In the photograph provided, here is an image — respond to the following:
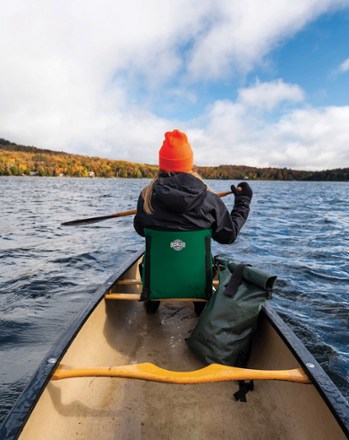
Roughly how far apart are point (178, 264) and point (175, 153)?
106cm

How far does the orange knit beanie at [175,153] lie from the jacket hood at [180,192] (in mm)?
121

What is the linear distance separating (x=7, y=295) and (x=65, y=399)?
17.1ft

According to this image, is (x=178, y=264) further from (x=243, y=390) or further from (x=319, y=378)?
(x=319, y=378)

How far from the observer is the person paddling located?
122 inches

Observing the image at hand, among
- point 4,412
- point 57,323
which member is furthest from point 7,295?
point 4,412

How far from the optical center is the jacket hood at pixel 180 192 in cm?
304

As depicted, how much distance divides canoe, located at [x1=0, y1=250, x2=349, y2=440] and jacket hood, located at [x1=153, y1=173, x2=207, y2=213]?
129cm

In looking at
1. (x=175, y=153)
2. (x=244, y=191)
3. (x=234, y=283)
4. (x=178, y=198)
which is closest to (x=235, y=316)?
(x=234, y=283)

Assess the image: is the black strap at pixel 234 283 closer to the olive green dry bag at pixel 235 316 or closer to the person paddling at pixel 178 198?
the olive green dry bag at pixel 235 316

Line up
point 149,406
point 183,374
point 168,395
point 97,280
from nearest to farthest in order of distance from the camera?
point 183,374 → point 149,406 → point 168,395 → point 97,280

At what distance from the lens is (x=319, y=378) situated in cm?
231

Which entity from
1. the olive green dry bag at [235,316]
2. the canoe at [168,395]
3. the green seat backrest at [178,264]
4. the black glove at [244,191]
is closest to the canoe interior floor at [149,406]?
the canoe at [168,395]

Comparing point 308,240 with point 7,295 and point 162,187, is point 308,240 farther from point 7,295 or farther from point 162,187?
point 162,187

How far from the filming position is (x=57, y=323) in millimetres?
5875
